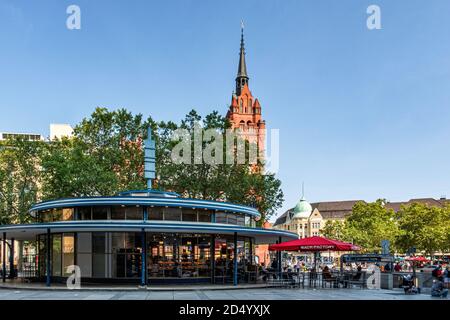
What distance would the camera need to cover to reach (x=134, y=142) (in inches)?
2333

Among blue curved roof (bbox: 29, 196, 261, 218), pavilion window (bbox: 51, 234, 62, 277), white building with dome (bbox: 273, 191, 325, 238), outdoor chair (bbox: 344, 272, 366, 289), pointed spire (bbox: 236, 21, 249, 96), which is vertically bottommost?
white building with dome (bbox: 273, 191, 325, 238)

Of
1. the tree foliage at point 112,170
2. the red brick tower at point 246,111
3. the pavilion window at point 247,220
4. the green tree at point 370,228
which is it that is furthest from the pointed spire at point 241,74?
the pavilion window at point 247,220

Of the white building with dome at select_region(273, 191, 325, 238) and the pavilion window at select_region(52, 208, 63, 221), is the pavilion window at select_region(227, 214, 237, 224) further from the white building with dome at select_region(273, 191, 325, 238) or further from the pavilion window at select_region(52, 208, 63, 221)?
the white building with dome at select_region(273, 191, 325, 238)

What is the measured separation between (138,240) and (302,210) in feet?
487

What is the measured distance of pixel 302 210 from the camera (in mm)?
174125

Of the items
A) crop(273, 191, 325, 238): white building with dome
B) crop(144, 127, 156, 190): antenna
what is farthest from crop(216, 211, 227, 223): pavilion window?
crop(273, 191, 325, 238): white building with dome

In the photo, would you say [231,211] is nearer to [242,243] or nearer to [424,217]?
[242,243]

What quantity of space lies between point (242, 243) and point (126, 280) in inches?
325

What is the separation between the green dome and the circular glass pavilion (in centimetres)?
14438

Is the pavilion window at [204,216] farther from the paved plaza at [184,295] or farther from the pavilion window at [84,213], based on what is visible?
Result: the pavilion window at [84,213]

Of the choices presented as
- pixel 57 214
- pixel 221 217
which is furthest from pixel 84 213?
pixel 221 217

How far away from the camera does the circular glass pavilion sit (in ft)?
93.1

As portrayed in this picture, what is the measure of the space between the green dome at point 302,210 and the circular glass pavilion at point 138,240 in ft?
474

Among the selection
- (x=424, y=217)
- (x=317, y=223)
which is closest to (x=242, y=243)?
(x=424, y=217)
